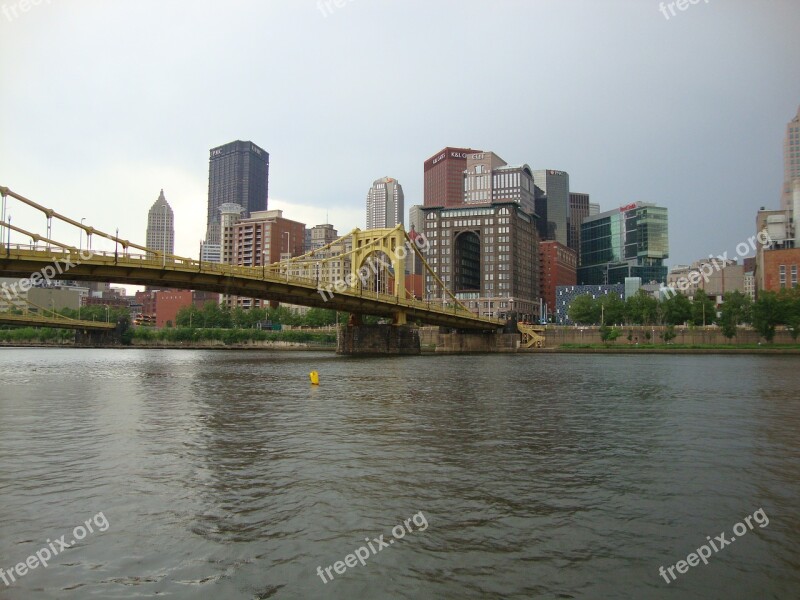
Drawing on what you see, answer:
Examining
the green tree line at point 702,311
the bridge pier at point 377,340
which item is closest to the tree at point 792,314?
the green tree line at point 702,311

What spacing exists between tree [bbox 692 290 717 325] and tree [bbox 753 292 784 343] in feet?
59.1

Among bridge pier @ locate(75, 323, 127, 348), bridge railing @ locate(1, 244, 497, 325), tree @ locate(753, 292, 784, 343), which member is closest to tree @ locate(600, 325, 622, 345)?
tree @ locate(753, 292, 784, 343)

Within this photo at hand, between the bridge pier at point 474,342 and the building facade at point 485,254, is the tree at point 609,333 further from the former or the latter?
the building facade at point 485,254

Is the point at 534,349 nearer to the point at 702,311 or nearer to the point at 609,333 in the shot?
the point at 609,333

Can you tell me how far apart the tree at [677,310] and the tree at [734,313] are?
8998 millimetres

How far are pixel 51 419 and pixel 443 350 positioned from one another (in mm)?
97129

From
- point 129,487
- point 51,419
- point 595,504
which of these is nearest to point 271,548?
point 129,487

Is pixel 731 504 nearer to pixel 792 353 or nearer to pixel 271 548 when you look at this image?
pixel 271 548

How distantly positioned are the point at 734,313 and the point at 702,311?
46.1 ft

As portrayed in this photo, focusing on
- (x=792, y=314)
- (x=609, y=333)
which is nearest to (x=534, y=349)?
(x=609, y=333)

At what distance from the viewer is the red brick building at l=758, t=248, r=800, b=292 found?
477 feet

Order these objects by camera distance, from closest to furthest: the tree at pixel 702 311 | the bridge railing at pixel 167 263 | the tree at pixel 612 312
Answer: the bridge railing at pixel 167 263, the tree at pixel 702 311, the tree at pixel 612 312

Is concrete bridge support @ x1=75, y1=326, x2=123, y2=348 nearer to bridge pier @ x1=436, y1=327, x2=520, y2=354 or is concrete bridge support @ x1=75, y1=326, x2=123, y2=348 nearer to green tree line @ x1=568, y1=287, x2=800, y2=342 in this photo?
bridge pier @ x1=436, y1=327, x2=520, y2=354

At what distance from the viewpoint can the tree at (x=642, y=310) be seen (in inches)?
5098
